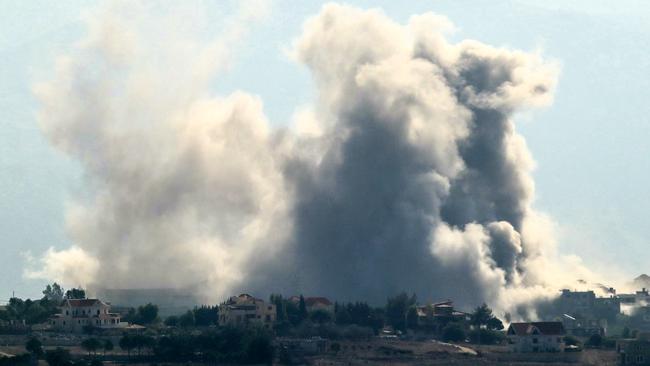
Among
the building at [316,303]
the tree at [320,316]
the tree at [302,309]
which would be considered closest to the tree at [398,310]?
the building at [316,303]

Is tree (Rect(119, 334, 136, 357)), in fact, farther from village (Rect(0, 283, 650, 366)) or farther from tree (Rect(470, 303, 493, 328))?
tree (Rect(470, 303, 493, 328))

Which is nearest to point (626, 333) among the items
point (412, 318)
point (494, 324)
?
point (494, 324)

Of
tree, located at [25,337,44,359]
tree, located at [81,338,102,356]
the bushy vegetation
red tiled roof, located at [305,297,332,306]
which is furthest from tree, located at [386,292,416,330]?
tree, located at [25,337,44,359]

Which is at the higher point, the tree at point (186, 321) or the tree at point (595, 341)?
the tree at point (186, 321)

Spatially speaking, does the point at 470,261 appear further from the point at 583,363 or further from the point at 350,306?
the point at 583,363

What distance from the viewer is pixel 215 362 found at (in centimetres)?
14312

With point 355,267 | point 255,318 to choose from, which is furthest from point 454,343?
point 355,267

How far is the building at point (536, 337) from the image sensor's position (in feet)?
511

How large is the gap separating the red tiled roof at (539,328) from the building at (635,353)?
5.73m

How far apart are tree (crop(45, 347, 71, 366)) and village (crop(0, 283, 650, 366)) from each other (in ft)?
0.25

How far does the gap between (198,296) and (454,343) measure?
148 ft

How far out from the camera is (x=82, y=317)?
162 meters

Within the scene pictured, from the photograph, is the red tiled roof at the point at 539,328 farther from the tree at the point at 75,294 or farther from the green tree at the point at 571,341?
the tree at the point at 75,294

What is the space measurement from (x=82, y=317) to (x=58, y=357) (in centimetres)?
2458
